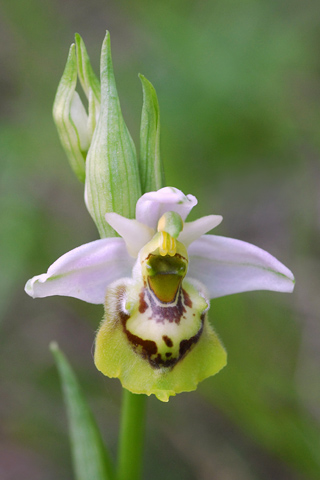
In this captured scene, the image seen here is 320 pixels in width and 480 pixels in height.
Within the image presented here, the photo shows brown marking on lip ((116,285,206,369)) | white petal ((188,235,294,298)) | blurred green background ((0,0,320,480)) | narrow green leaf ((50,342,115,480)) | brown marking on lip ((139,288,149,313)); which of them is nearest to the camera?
brown marking on lip ((116,285,206,369))

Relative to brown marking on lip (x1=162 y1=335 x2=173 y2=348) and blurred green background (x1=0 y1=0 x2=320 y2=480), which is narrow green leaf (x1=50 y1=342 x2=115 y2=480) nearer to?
brown marking on lip (x1=162 y1=335 x2=173 y2=348)

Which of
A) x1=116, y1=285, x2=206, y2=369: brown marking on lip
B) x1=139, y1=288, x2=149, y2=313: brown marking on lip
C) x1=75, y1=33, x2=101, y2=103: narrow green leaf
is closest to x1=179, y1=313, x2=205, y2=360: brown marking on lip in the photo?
x1=116, y1=285, x2=206, y2=369: brown marking on lip

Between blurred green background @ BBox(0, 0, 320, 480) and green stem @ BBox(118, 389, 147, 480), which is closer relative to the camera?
green stem @ BBox(118, 389, 147, 480)

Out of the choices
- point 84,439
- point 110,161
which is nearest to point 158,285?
point 110,161

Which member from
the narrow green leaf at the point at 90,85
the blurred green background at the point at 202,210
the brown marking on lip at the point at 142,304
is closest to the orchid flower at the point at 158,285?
the brown marking on lip at the point at 142,304

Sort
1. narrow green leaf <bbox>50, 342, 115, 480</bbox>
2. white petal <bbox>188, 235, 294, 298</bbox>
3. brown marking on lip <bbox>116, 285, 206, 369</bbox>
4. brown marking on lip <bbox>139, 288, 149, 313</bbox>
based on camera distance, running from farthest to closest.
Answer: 1. narrow green leaf <bbox>50, 342, 115, 480</bbox>
2. white petal <bbox>188, 235, 294, 298</bbox>
3. brown marking on lip <bbox>139, 288, 149, 313</bbox>
4. brown marking on lip <bbox>116, 285, 206, 369</bbox>

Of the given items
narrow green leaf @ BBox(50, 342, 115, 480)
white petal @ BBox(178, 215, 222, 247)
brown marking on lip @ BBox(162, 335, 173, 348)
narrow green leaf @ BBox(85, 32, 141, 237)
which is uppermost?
narrow green leaf @ BBox(85, 32, 141, 237)

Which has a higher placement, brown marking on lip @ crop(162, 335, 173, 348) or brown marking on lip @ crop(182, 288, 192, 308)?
brown marking on lip @ crop(182, 288, 192, 308)
